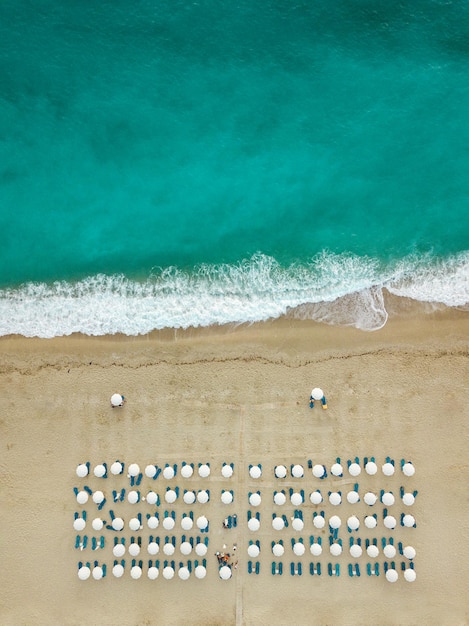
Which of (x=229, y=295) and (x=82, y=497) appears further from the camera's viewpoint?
(x=229, y=295)

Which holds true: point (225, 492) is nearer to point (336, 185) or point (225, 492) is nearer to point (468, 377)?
point (468, 377)

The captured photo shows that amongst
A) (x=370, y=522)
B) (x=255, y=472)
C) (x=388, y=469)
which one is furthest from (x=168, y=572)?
(x=388, y=469)

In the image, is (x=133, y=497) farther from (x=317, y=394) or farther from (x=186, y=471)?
(x=317, y=394)

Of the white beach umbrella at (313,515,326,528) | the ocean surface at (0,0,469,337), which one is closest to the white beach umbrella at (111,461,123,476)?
the ocean surface at (0,0,469,337)

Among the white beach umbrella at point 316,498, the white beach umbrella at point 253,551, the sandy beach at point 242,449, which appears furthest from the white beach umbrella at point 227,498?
the white beach umbrella at point 316,498

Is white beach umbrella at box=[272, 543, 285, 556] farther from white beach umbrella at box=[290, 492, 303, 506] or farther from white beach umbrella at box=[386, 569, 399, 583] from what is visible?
white beach umbrella at box=[386, 569, 399, 583]

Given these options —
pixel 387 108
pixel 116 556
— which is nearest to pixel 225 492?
pixel 116 556

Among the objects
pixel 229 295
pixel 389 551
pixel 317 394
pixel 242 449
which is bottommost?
pixel 389 551
